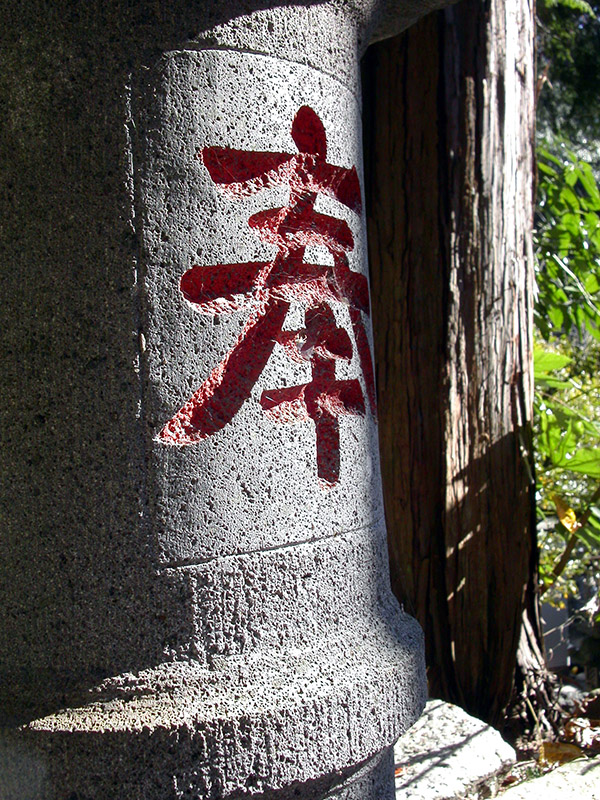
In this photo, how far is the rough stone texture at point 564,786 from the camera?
238cm

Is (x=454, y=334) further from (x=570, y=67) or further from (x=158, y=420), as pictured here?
(x=570, y=67)

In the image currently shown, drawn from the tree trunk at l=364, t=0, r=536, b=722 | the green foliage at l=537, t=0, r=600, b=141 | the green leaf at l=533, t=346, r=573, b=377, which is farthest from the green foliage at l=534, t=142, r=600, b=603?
the green foliage at l=537, t=0, r=600, b=141

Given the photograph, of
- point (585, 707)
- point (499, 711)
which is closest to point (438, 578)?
point (499, 711)

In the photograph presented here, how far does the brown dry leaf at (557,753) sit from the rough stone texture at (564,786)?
6.7 inches

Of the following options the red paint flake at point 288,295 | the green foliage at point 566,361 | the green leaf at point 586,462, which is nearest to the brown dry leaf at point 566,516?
the green foliage at point 566,361

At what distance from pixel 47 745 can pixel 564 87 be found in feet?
20.6

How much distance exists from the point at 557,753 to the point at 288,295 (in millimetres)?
2086

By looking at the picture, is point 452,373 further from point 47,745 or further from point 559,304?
point 47,745

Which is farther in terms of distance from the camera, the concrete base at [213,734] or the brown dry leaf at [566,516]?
the brown dry leaf at [566,516]

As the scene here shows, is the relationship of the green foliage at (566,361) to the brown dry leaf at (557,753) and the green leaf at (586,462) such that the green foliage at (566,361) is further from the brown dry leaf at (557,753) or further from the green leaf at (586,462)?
the brown dry leaf at (557,753)

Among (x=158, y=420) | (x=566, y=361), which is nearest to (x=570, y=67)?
(x=566, y=361)

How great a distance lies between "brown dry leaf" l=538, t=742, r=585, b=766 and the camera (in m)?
2.76

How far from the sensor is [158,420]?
1474 millimetres

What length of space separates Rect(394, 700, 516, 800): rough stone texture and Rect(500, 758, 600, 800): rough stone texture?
3.3 inches
